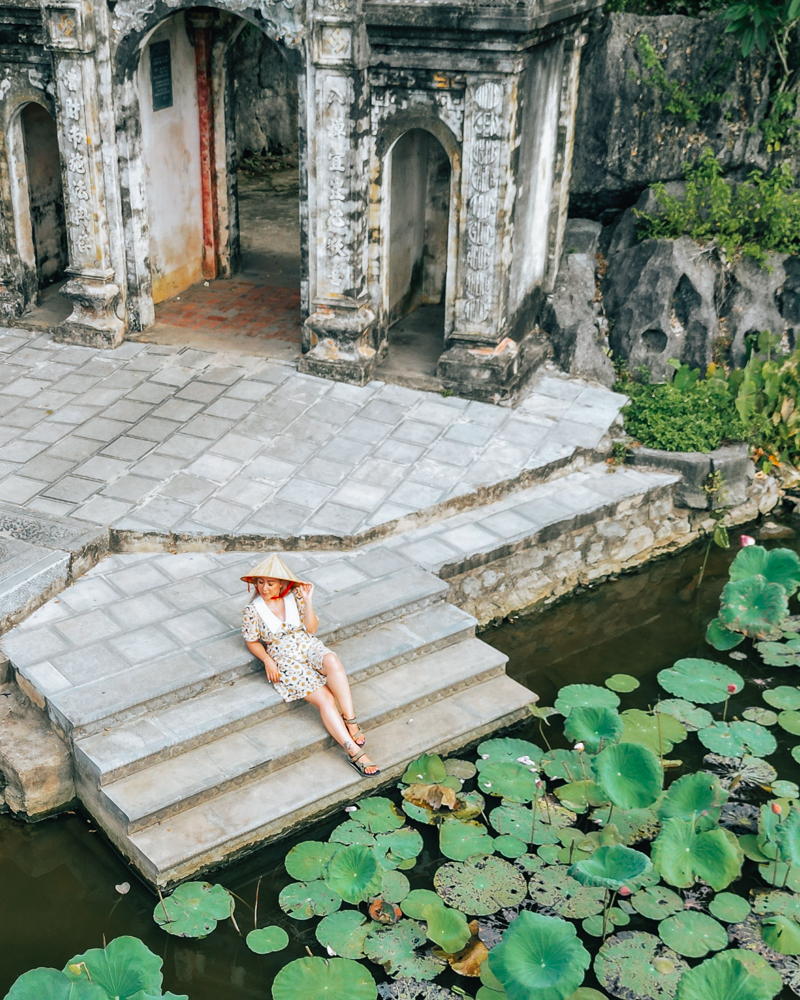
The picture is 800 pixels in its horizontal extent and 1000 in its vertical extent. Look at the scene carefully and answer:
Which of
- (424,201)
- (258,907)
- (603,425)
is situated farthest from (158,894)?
(424,201)

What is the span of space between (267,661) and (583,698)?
209cm

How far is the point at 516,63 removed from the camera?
8.66 metres

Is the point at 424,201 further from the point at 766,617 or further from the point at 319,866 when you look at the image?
the point at 319,866

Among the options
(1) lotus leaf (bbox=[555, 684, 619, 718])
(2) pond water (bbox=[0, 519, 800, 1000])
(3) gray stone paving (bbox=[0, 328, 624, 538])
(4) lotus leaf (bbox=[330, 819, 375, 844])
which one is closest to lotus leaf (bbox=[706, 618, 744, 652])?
(2) pond water (bbox=[0, 519, 800, 1000])

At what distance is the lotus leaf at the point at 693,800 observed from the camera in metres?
5.89

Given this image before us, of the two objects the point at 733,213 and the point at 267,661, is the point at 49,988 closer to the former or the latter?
the point at 267,661

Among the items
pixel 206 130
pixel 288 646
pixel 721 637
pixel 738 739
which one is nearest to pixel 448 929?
pixel 288 646

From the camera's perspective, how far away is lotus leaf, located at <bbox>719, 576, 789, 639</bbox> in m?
7.60

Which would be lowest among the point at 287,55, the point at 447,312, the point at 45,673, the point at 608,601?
the point at 608,601

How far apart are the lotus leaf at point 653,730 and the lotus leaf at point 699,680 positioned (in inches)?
10.8

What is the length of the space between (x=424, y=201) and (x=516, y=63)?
9.04 feet

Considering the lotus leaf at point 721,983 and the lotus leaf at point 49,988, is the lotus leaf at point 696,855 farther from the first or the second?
the lotus leaf at point 49,988

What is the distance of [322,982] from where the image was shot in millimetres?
5121

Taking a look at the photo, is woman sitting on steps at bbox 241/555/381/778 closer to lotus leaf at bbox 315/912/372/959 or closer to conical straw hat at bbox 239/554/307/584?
conical straw hat at bbox 239/554/307/584
